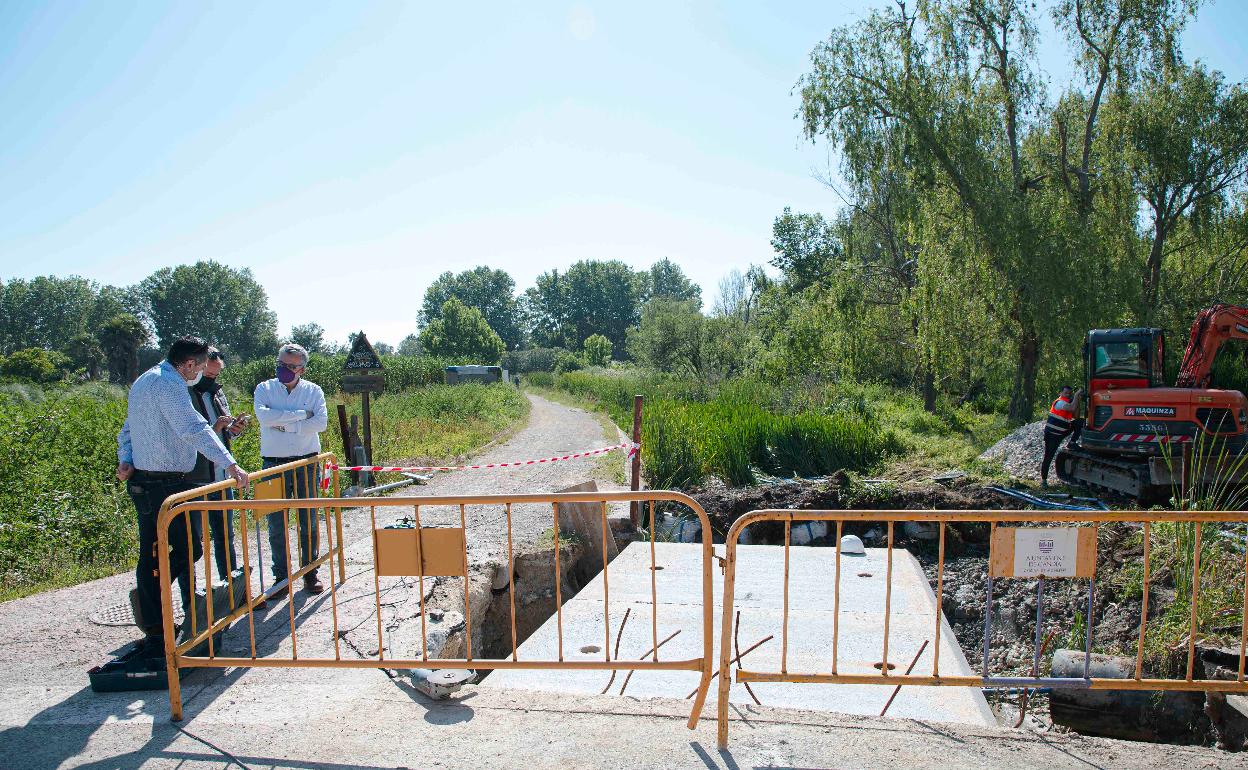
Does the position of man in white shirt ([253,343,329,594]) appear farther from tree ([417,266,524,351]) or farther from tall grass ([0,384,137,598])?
tree ([417,266,524,351])

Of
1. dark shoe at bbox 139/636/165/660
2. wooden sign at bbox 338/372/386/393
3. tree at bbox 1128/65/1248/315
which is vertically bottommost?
dark shoe at bbox 139/636/165/660

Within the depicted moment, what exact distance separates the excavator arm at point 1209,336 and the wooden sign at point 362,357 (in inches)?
471

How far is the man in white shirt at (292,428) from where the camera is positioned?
17.4 feet

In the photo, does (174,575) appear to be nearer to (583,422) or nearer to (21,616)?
(21,616)

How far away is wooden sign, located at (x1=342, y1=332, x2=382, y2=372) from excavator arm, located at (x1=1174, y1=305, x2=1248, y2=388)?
12.0 metres

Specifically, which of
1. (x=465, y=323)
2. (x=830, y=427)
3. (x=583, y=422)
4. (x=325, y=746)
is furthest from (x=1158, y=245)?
(x=465, y=323)

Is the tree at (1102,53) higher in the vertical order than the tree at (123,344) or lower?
higher

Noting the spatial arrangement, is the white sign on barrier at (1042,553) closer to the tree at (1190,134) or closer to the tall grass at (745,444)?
the tall grass at (745,444)

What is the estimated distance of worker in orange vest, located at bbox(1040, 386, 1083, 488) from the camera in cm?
1106

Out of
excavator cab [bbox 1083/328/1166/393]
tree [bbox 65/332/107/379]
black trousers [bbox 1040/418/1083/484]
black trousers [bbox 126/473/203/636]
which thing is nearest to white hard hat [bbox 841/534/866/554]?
black trousers [bbox 126/473/203/636]

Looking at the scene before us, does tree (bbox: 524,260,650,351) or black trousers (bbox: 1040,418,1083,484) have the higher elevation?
tree (bbox: 524,260,650,351)

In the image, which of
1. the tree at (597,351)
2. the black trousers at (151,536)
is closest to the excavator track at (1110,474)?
the black trousers at (151,536)

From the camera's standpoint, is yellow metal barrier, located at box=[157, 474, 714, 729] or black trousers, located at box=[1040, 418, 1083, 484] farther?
black trousers, located at box=[1040, 418, 1083, 484]

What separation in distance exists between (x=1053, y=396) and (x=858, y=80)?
343 inches
